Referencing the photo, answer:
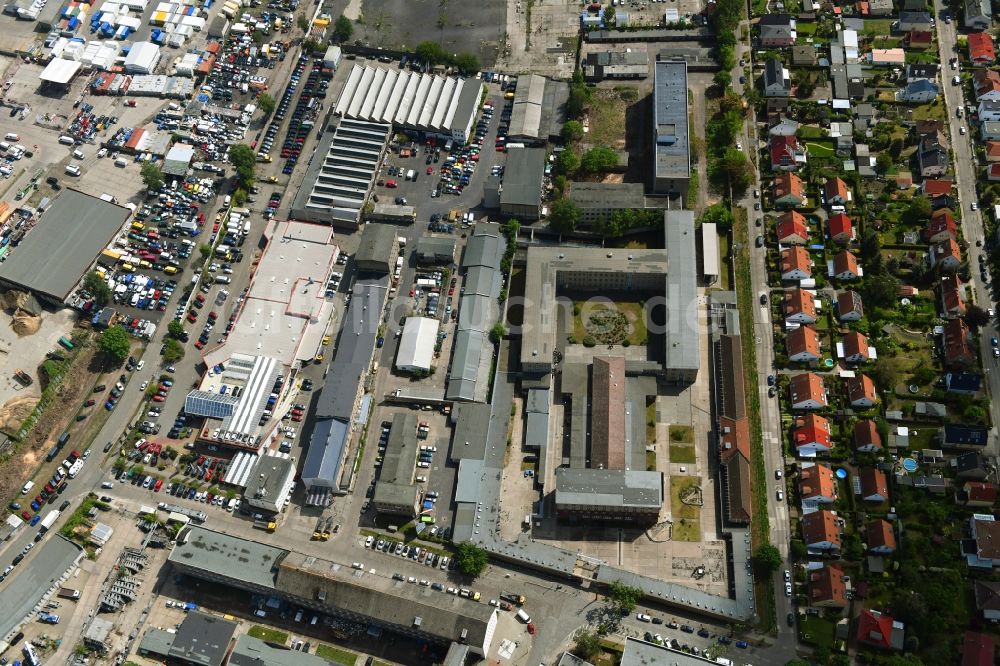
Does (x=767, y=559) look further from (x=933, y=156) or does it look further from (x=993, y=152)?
(x=993, y=152)

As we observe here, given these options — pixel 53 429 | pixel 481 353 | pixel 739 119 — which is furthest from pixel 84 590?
pixel 739 119

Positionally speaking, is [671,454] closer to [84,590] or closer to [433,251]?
[433,251]

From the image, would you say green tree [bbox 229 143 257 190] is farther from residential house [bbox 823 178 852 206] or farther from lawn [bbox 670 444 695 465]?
residential house [bbox 823 178 852 206]

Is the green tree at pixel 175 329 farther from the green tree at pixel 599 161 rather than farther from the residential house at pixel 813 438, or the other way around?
the residential house at pixel 813 438

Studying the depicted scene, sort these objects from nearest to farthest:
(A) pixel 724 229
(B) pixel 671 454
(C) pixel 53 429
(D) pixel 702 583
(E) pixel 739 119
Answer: (D) pixel 702 583
(B) pixel 671 454
(C) pixel 53 429
(A) pixel 724 229
(E) pixel 739 119

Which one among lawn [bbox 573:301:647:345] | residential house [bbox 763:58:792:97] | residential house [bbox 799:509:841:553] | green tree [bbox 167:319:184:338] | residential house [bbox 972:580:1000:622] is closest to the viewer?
residential house [bbox 972:580:1000:622]

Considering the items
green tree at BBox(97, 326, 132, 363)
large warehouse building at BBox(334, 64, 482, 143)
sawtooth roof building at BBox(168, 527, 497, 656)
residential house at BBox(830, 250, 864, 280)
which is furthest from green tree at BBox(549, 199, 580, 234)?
green tree at BBox(97, 326, 132, 363)

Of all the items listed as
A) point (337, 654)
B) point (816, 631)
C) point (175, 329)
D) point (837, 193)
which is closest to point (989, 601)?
point (816, 631)
